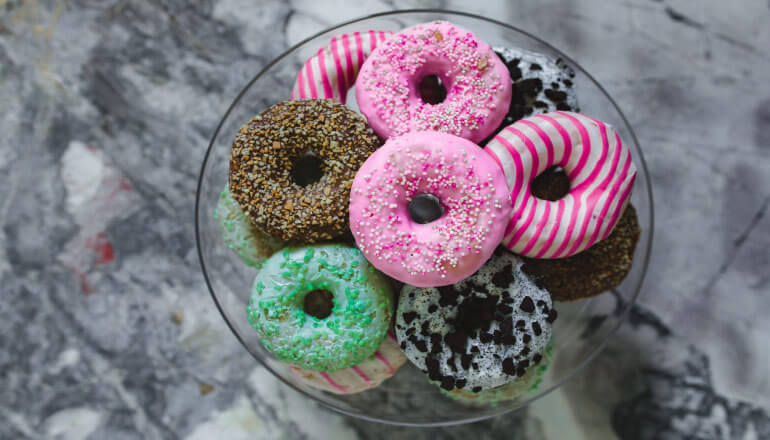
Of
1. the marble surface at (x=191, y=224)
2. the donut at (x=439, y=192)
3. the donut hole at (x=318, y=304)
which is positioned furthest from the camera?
the marble surface at (x=191, y=224)

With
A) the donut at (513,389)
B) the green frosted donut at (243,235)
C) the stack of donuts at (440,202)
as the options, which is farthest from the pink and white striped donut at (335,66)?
the donut at (513,389)

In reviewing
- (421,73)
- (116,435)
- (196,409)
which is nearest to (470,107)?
(421,73)

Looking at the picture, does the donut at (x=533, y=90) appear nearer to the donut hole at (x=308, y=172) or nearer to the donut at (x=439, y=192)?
the donut at (x=439, y=192)

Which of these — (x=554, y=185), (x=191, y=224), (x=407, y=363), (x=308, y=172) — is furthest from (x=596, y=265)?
(x=191, y=224)

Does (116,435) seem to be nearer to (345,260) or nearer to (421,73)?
(345,260)

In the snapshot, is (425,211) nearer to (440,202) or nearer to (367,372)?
(440,202)

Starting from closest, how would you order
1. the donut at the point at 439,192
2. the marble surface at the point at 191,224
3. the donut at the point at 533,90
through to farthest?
the donut at the point at 439,192, the donut at the point at 533,90, the marble surface at the point at 191,224
